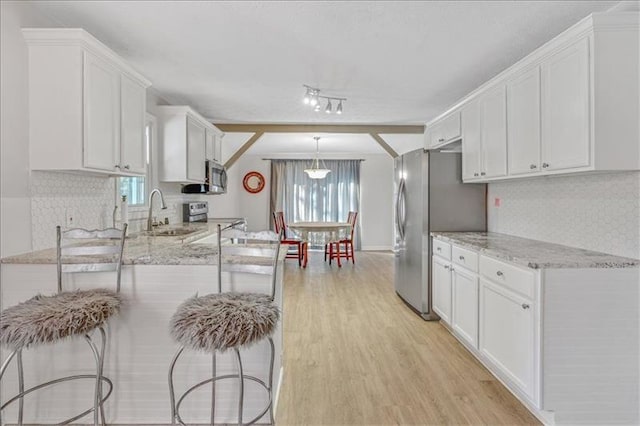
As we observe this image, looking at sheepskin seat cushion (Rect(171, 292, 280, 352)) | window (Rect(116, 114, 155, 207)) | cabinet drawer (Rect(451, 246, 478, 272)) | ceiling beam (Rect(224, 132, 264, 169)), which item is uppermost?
ceiling beam (Rect(224, 132, 264, 169))

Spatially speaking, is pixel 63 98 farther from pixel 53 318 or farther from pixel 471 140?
pixel 471 140

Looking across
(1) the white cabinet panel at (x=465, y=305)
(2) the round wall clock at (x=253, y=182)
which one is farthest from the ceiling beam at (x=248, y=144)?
(1) the white cabinet panel at (x=465, y=305)

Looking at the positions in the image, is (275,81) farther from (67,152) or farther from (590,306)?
(590,306)

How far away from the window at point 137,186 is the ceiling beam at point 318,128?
1.86m

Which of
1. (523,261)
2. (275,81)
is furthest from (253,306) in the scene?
(275,81)

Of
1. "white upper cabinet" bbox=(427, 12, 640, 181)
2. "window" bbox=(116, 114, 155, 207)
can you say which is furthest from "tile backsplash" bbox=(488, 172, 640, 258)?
"window" bbox=(116, 114, 155, 207)

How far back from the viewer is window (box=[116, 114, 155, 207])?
10.3 ft

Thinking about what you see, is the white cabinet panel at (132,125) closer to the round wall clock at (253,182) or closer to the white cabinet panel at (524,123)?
the white cabinet panel at (524,123)

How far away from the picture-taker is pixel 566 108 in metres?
2.12

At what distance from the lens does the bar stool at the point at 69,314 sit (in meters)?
1.46

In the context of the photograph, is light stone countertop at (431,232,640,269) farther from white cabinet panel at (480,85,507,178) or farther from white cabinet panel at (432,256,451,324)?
white cabinet panel at (480,85,507,178)

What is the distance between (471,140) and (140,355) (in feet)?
9.92

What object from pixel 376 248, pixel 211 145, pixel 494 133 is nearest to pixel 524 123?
pixel 494 133

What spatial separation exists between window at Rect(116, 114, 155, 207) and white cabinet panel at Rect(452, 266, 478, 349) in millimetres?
2885
